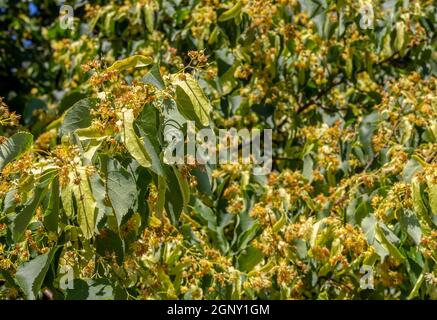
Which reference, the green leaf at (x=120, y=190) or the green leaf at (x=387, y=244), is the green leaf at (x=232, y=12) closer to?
the green leaf at (x=387, y=244)

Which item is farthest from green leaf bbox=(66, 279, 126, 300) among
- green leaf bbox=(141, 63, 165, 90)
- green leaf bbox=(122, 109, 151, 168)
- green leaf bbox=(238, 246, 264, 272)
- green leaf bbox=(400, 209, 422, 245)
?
green leaf bbox=(400, 209, 422, 245)

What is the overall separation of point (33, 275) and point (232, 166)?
52.0 inches

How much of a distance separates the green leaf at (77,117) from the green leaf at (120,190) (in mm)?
180

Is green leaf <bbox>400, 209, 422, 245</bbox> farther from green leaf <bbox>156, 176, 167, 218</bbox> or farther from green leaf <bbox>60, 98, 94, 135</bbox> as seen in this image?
green leaf <bbox>60, 98, 94, 135</bbox>

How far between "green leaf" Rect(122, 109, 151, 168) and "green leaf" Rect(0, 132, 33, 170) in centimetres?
27

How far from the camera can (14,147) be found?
183cm

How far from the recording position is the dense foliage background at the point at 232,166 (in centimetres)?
182

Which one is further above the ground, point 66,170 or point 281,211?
point 66,170
